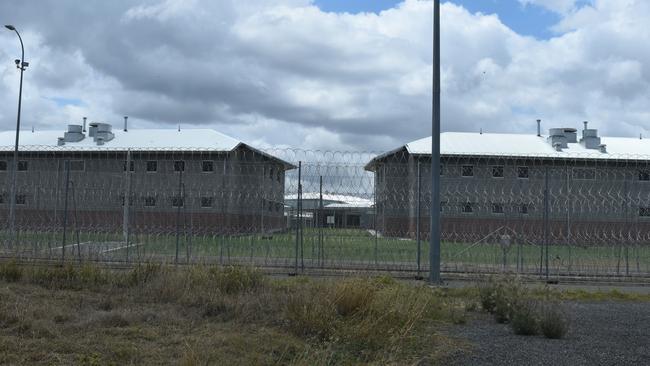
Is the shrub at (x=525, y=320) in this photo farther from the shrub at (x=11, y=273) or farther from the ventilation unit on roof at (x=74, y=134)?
the ventilation unit on roof at (x=74, y=134)

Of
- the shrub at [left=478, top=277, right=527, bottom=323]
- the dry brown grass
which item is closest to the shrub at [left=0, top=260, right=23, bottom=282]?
the dry brown grass

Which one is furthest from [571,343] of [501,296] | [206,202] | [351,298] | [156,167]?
[156,167]

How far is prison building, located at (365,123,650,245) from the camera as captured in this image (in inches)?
544

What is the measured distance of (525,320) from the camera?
6.72 meters

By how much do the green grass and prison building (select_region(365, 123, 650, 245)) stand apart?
1.70 feet

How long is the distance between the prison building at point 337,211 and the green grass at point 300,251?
19 cm

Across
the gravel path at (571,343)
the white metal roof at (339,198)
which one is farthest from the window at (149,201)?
the gravel path at (571,343)

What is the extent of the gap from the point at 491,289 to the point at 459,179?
1290cm

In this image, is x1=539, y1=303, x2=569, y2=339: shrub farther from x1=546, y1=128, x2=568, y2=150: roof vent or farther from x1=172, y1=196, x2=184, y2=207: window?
Result: x1=546, y1=128, x2=568, y2=150: roof vent

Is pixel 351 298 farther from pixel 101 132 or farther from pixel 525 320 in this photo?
pixel 101 132

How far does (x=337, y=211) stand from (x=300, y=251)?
1.32 metres

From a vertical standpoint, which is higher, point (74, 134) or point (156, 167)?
point (74, 134)

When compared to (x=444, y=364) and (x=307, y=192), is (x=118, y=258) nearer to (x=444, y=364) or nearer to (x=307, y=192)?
(x=307, y=192)

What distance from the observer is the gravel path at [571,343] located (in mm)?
5512
